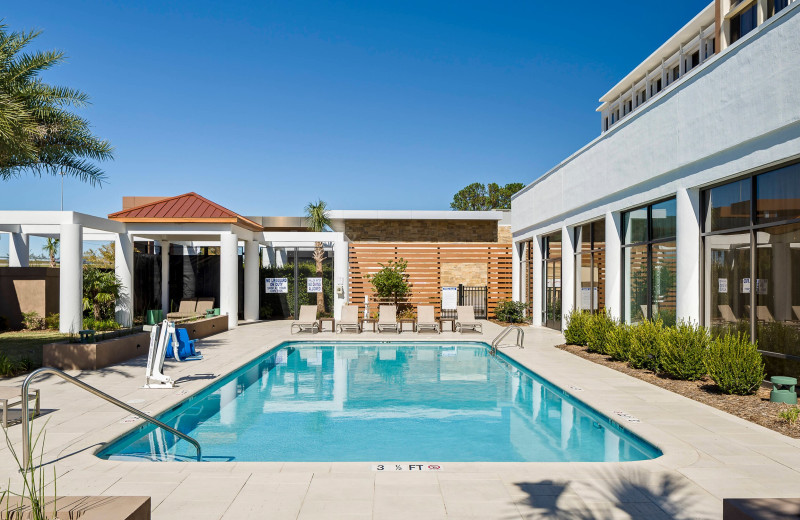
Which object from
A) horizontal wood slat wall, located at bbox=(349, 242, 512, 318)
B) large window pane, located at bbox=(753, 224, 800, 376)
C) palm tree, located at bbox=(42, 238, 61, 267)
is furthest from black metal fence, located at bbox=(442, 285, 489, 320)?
palm tree, located at bbox=(42, 238, 61, 267)

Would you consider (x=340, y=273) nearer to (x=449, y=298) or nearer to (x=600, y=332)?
(x=449, y=298)

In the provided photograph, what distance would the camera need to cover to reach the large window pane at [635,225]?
11766mm

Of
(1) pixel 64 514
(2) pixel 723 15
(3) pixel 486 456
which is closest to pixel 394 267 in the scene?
(2) pixel 723 15

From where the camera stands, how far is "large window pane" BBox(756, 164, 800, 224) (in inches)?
287

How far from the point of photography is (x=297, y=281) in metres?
21.2

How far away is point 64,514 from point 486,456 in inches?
172

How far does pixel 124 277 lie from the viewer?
17406 millimetres

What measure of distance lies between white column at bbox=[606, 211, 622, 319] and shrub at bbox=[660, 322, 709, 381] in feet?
12.4

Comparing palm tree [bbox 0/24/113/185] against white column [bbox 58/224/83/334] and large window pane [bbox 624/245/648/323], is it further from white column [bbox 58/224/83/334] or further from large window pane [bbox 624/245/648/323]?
large window pane [bbox 624/245/648/323]

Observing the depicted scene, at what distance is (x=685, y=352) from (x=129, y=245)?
16.0 meters

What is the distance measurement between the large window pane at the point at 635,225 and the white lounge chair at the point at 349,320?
8.37 m

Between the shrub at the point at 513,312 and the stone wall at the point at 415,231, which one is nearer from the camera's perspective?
the shrub at the point at 513,312

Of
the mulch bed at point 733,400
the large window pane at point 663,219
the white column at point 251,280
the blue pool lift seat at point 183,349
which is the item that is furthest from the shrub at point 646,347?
the white column at point 251,280

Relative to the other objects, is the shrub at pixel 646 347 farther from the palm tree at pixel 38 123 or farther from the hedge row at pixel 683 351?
the palm tree at pixel 38 123
